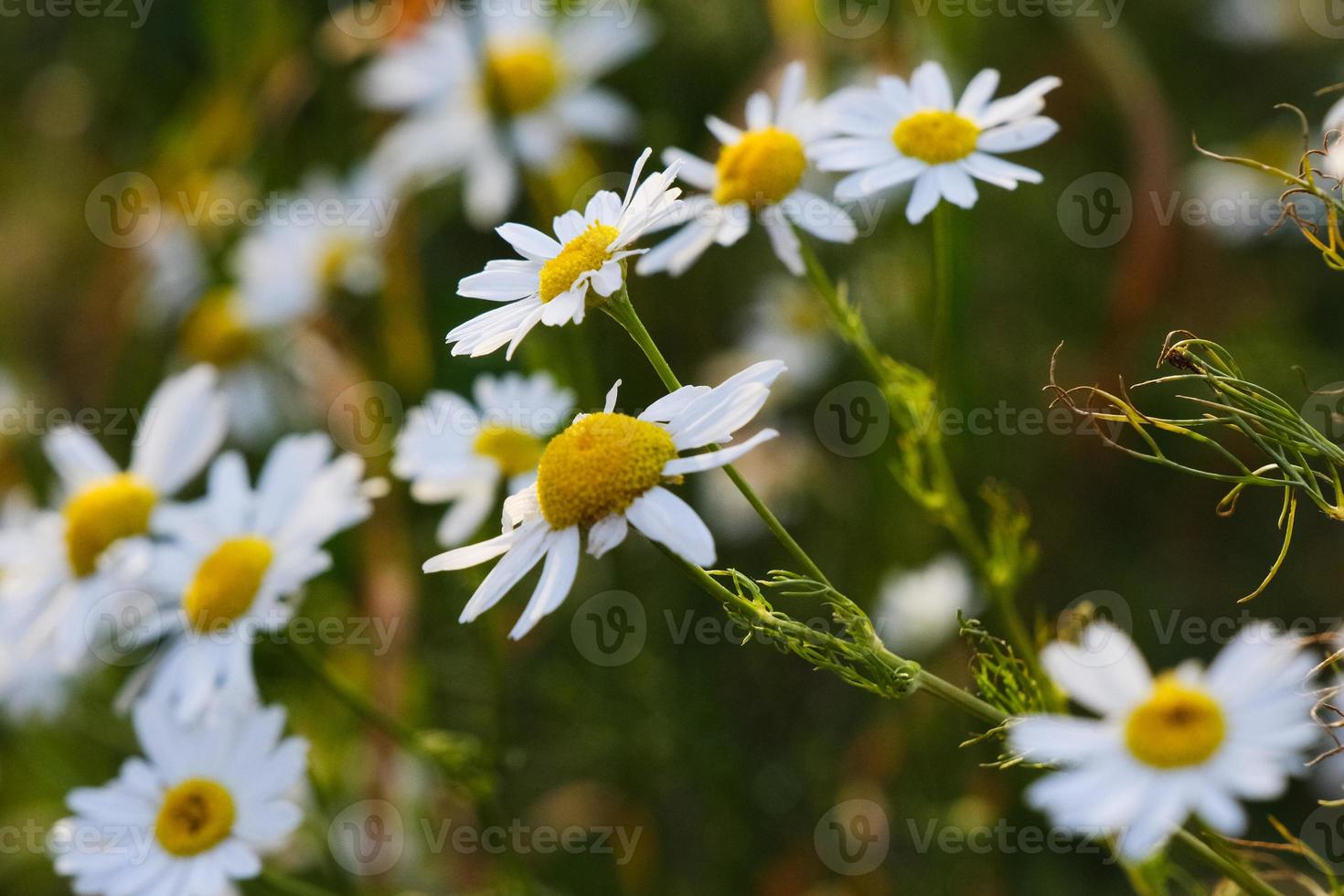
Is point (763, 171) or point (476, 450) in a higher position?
point (763, 171)

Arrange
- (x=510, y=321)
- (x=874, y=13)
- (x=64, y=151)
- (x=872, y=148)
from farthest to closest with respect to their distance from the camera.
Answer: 1. (x=64, y=151)
2. (x=874, y=13)
3. (x=872, y=148)
4. (x=510, y=321)

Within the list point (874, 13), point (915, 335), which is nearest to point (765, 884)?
point (915, 335)

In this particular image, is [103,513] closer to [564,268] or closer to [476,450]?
[476,450]

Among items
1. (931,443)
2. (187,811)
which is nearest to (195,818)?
(187,811)

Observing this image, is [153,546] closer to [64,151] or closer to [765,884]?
[765,884]

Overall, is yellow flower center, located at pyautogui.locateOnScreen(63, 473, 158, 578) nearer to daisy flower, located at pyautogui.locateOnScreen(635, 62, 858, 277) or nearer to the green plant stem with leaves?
daisy flower, located at pyautogui.locateOnScreen(635, 62, 858, 277)

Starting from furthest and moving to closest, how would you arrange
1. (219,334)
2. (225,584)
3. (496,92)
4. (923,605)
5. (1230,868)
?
(219,334), (496,92), (923,605), (225,584), (1230,868)
